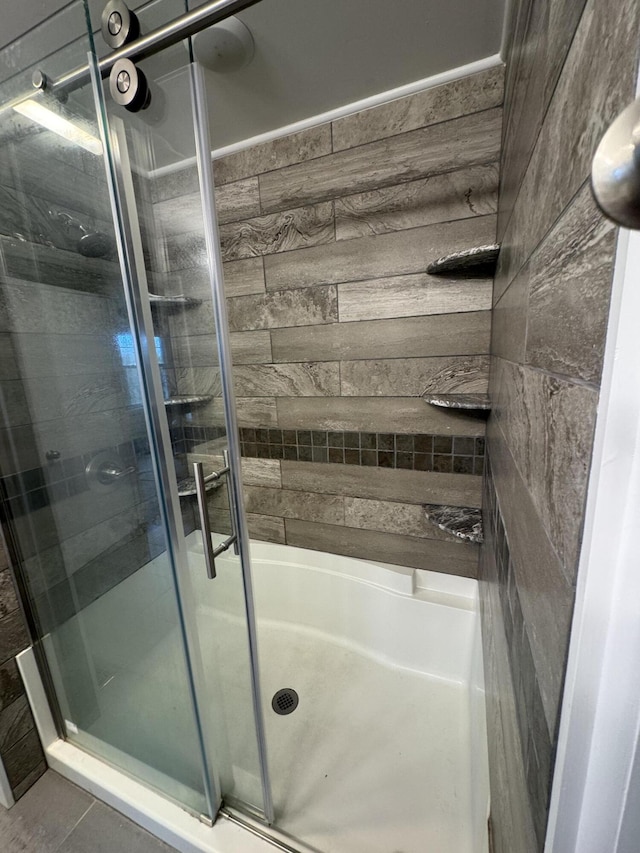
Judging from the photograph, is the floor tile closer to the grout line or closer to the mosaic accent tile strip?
the grout line

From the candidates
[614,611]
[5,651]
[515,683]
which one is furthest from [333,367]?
[5,651]

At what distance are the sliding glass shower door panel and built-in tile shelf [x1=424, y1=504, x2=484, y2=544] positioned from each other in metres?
1.04

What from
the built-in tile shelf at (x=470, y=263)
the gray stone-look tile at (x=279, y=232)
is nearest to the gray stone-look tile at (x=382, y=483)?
the built-in tile shelf at (x=470, y=263)

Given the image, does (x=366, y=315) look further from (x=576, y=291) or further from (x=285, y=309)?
(x=576, y=291)

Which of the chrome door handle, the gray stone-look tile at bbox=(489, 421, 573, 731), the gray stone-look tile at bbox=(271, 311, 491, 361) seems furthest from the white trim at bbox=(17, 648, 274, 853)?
the gray stone-look tile at bbox=(271, 311, 491, 361)

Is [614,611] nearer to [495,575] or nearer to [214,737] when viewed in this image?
[495,575]

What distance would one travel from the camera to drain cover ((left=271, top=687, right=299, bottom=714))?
4.60 ft

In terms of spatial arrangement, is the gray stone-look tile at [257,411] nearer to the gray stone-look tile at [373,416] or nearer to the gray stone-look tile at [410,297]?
the gray stone-look tile at [373,416]

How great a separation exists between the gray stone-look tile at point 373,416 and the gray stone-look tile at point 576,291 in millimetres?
920

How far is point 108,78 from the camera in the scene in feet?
2.12

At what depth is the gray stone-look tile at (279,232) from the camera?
55.7 inches

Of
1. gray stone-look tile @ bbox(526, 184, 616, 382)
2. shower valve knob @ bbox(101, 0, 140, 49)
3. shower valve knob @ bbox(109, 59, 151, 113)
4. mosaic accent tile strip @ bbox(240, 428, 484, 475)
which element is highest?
shower valve knob @ bbox(101, 0, 140, 49)

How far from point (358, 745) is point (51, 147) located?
6.82 ft

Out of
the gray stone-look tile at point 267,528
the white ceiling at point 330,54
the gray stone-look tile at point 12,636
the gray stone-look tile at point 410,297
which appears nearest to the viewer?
the white ceiling at point 330,54
